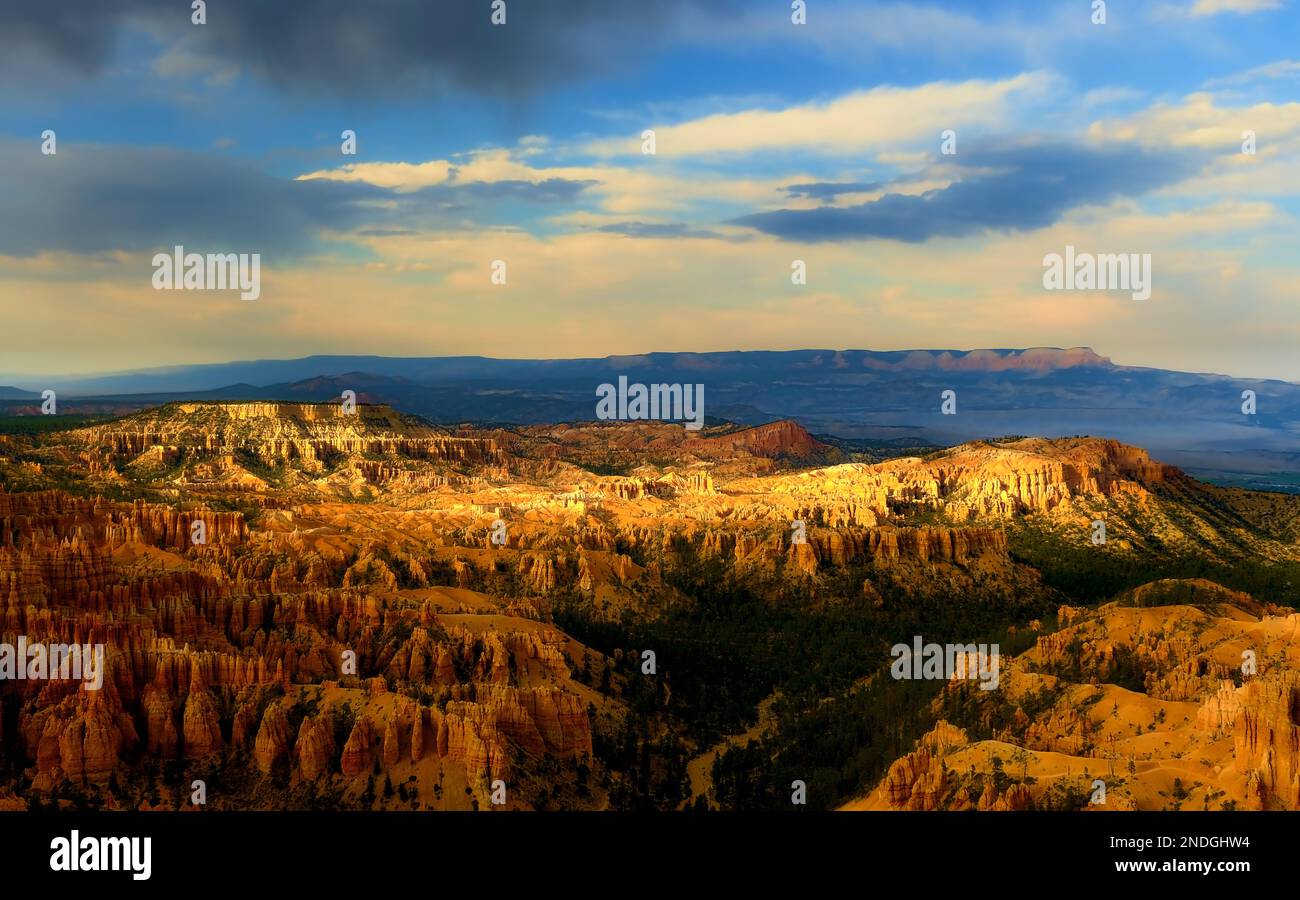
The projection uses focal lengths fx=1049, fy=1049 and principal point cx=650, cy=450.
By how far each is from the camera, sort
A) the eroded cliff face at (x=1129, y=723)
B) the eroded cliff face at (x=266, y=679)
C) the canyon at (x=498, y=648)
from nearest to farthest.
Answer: the eroded cliff face at (x=1129, y=723), the canyon at (x=498, y=648), the eroded cliff face at (x=266, y=679)

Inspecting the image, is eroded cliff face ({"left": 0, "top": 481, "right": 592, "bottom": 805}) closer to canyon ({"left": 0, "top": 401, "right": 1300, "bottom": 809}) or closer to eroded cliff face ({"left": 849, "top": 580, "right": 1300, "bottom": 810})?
canyon ({"left": 0, "top": 401, "right": 1300, "bottom": 809})

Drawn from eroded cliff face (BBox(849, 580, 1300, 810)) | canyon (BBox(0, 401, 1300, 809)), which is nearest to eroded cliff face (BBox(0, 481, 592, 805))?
canyon (BBox(0, 401, 1300, 809))

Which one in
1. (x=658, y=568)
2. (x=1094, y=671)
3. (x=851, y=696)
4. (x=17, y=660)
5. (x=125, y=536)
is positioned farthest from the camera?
(x=658, y=568)

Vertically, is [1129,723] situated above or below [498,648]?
below

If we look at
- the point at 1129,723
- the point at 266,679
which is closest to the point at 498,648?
the point at 266,679

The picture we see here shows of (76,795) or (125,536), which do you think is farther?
(125,536)

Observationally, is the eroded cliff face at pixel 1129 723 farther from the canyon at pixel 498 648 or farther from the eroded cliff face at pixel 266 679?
the eroded cliff face at pixel 266 679

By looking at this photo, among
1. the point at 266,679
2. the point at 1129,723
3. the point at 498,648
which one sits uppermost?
the point at 266,679

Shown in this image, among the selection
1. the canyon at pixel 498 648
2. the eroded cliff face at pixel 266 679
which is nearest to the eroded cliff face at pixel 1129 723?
the canyon at pixel 498 648

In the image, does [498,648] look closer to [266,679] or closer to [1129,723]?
[266,679]
